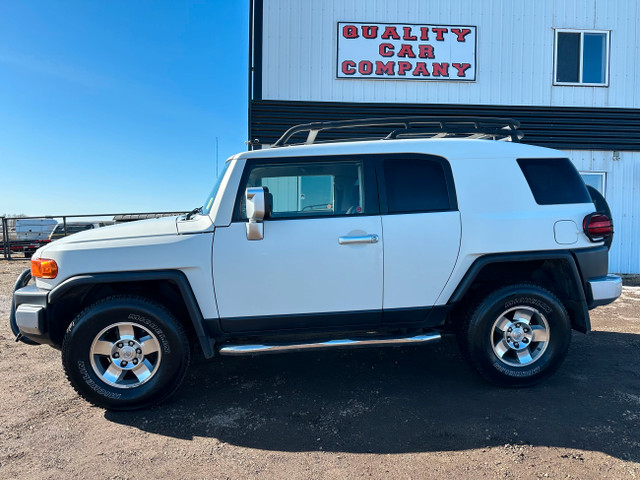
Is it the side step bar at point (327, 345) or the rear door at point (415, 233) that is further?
the rear door at point (415, 233)

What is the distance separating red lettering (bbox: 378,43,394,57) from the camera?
8.80 metres

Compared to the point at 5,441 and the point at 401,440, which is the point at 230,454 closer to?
the point at 401,440

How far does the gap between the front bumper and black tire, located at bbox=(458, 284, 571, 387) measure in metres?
3.26

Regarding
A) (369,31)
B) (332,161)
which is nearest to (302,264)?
(332,161)

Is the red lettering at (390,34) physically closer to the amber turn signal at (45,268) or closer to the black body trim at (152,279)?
the black body trim at (152,279)

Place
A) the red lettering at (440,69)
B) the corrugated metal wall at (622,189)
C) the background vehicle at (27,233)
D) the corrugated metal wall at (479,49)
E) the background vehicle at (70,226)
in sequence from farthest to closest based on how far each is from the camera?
1. the background vehicle at (70,226)
2. the background vehicle at (27,233)
3. the corrugated metal wall at (622,189)
4. the red lettering at (440,69)
5. the corrugated metal wall at (479,49)

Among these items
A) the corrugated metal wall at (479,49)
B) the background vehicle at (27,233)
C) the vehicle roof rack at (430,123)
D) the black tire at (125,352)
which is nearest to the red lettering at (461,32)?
the corrugated metal wall at (479,49)

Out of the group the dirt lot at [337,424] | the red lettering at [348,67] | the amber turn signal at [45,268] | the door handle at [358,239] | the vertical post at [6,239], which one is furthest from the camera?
the vertical post at [6,239]

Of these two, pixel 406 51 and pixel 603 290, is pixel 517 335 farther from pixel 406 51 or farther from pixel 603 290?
pixel 406 51

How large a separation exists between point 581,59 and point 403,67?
13.9ft

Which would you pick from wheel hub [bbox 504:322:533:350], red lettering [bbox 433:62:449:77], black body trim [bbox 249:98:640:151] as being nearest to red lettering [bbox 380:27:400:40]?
red lettering [bbox 433:62:449:77]

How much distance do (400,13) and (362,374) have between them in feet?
27.1

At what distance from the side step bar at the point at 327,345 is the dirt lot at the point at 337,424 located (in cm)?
44

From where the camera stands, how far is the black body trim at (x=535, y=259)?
3.22 meters
